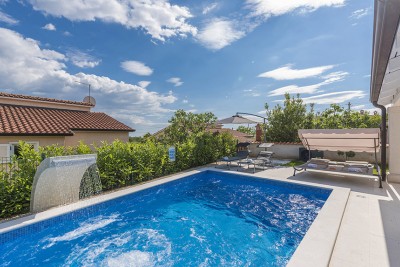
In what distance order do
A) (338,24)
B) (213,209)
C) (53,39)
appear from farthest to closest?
1. (53,39)
2. (338,24)
3. (213,209)

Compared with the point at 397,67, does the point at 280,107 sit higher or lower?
higher

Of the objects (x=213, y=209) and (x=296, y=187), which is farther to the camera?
(x=296, y=187)

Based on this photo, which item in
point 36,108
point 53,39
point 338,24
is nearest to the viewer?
point 338,24

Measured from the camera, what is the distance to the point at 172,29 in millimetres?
14164

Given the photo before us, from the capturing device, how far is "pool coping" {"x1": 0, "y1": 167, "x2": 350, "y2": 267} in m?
4.12

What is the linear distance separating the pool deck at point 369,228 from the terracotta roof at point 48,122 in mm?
15576

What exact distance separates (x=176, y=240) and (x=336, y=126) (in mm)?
29279

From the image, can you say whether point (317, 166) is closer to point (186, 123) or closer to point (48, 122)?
point (186, 123)

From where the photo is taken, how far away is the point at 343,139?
459 inches

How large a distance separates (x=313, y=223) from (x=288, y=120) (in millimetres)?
19587

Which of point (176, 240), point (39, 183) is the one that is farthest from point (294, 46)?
point (39, 183)

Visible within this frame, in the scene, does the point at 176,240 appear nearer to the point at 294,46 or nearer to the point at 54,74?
the point at 294,46

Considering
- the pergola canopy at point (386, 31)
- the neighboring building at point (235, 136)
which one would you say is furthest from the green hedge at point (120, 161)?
the pergola canopy at point (386, 31)

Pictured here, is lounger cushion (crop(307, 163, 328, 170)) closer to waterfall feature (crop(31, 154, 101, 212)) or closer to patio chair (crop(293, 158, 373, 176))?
patio chair (crop(293, 158, 373, 176))
